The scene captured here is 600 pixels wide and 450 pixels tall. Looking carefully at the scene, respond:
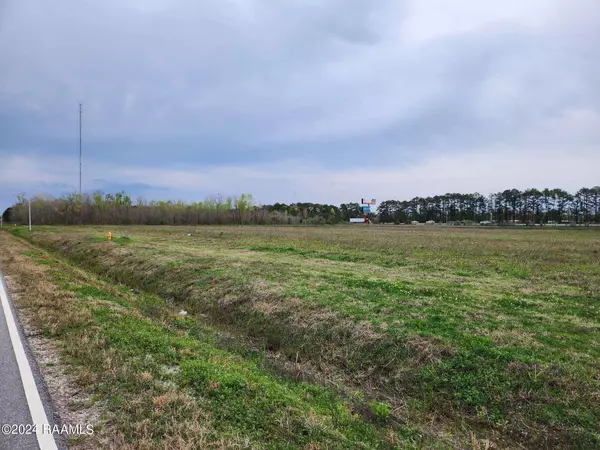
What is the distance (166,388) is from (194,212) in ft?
352

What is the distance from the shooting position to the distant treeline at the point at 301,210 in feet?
302

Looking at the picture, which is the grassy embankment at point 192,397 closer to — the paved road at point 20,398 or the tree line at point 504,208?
the paved road at point 20,398

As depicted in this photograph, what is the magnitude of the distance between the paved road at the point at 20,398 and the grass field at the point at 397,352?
1339 mm

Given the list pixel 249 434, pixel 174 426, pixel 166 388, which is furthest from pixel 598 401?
pixel 166 388

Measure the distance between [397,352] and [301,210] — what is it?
13889 centimetres

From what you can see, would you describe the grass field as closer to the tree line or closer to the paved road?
the paved road

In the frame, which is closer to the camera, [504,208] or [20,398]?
[20,398]

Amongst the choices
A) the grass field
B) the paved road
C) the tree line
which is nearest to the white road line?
the paved road

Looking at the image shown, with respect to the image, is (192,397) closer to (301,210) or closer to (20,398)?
(20,398)

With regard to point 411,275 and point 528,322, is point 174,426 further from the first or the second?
point 411,275

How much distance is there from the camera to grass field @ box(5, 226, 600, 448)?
4551mm

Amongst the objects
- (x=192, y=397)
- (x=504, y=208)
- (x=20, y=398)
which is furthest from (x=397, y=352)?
(x=504, y=208)

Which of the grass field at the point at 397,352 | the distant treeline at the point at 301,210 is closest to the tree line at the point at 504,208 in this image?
the distant treeline at the point at 301,210

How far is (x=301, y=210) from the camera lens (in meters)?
145
